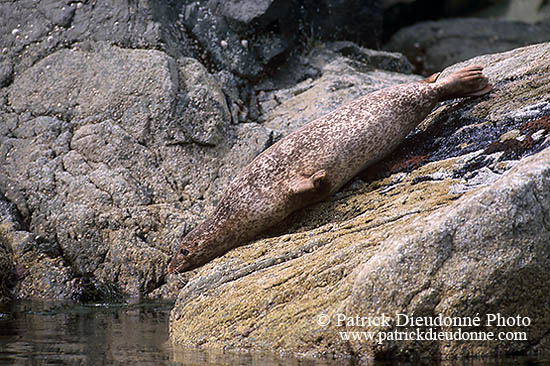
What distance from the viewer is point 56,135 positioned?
6.88 meters

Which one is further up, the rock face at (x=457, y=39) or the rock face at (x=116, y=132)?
the rock face at (x=457, y=39)

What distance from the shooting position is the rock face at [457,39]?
1306cm

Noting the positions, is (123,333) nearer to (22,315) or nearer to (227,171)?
(22,315)

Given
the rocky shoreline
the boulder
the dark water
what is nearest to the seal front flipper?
the rocky shoreline

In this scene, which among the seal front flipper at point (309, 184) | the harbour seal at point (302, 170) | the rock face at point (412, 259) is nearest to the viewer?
the rock face at point (412, 259)

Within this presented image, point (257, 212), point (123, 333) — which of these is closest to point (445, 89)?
point (257, 212)

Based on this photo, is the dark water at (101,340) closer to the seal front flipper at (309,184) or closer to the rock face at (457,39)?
the seal front flipper at (309,184)

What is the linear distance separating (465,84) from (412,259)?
268 centimetres

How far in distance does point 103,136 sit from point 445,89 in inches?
133

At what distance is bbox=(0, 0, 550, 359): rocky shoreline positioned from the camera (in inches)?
132

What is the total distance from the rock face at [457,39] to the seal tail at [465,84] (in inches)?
283

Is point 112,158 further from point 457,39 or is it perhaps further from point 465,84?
point 457,39

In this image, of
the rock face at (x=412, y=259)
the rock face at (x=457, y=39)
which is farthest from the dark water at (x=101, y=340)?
the rock face at (x=457, y=39)

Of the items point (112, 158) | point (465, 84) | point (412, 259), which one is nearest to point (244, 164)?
point (112, 158)
